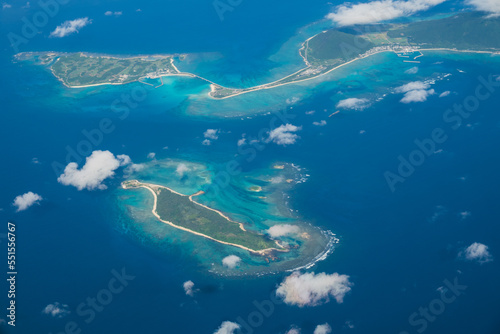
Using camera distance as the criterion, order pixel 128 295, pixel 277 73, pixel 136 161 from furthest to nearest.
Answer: pixel 277 73 < pixel 136 161 < pixel 128 295

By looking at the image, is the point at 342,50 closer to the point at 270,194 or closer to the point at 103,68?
the point at 270,194

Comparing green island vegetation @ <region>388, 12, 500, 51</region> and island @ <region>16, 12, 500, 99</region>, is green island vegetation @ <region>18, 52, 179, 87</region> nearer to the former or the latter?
island @ <region>16, 12, 500, 99</region>

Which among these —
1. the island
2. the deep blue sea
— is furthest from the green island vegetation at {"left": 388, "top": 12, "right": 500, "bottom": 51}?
the deep blue sea

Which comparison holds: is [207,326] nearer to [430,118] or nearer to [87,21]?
[430,118]

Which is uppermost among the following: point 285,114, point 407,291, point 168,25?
point 168,25

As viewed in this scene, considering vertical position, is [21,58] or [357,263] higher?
[21,58]

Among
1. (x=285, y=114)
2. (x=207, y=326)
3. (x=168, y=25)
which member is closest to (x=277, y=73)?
(x=285, y=114)

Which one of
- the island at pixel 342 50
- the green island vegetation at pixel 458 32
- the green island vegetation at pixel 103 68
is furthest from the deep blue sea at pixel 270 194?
the green island vegetation at pixel 458 32

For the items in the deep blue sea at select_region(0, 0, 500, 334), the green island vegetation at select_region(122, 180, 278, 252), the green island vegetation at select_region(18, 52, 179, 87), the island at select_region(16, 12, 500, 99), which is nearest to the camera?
the deep blue sea at select_region(0, 0, 500, 334)
